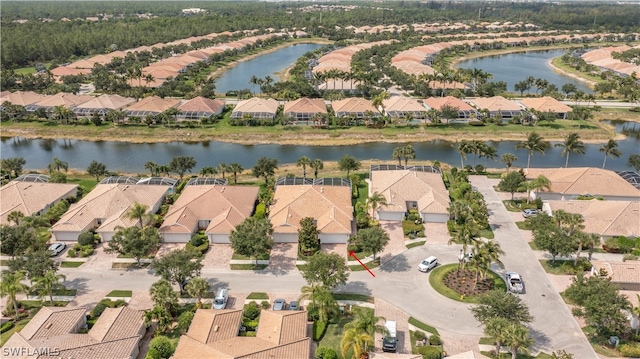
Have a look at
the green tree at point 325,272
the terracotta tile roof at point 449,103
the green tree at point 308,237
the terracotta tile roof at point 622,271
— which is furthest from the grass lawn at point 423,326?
the terracotta tile roof at point 449,103

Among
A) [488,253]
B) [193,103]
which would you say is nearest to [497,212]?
[488,253]

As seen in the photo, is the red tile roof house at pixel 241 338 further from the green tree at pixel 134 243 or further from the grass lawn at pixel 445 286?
the grass lawn at pixel 445 286

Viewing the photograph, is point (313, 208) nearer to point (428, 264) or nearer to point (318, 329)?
point (428, 264)

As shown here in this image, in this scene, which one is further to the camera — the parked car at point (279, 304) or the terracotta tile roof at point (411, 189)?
the terracotta tile roof at point (411, 189)

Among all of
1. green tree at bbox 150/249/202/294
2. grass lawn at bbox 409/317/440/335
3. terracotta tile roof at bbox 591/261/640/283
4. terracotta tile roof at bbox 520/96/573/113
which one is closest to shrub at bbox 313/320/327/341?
grass lawn at bbox 409/317/440/335

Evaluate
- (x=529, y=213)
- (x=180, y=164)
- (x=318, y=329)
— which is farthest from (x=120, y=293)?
(x=529, y=213)

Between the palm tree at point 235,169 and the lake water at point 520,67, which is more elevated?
the palm tree at point 235,169

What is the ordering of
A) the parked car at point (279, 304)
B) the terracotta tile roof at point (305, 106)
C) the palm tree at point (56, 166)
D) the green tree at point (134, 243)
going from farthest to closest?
1. the terracotta tile roof at point (305, 106)
2. the palm tree at point (56, 166)
3. the green tree at point (134, 243)
4. the parked car at point (279, 304)

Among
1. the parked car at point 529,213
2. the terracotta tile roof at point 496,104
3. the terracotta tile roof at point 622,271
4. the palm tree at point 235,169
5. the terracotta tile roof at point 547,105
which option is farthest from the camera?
the terracotta tile roof at point 496,104

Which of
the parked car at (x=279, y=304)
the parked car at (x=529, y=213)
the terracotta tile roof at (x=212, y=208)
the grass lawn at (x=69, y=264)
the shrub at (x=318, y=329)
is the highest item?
the terracotta tile roof at (x=212, y=208)
